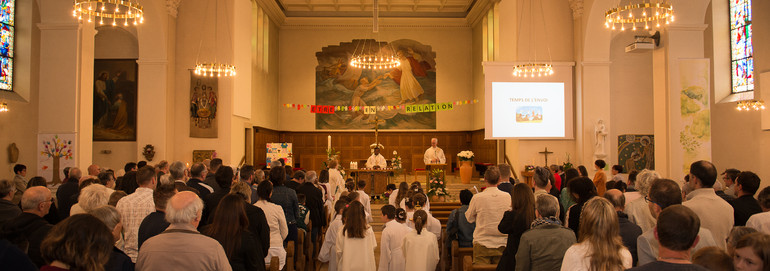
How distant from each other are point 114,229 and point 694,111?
12.2 m

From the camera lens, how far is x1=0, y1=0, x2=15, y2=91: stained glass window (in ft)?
40.2

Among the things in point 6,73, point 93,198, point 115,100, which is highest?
point 6,73

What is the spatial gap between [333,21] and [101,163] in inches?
462

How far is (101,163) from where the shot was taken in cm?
1567

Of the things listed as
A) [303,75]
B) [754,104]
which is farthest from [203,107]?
[754,104]

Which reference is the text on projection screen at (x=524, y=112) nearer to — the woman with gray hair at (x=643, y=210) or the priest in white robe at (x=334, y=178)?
the priest in white robe at (x=334, y=178)

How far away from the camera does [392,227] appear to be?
6.09 m

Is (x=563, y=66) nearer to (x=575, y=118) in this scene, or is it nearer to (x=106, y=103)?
(x=575, y=118)

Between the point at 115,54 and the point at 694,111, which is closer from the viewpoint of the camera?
the point at 694,111

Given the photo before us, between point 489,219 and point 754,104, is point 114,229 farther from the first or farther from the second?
point 754,104

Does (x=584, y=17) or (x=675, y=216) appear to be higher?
(x=584, y=17)

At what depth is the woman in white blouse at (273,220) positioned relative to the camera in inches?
210

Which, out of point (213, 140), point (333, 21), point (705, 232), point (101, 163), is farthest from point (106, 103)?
point (705, 232)

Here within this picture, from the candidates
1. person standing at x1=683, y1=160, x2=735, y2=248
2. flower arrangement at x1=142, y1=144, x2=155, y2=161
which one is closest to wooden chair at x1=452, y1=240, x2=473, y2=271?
person standing at x1=683, y1=160, x2=735, y2=248
